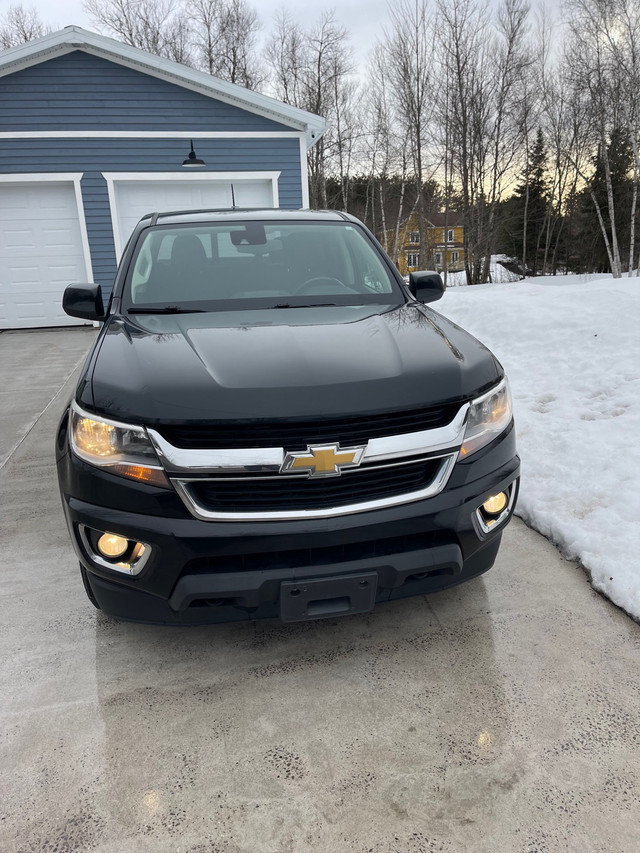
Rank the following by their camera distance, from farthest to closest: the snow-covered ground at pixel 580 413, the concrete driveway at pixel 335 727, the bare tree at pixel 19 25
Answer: the bare tree at pixel 19 25 < the snow-covered ground at pixel 580 413 < the concrete driveway at pixel 335 727

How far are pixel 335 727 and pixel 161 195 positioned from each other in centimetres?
1054

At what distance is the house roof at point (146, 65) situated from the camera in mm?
9609

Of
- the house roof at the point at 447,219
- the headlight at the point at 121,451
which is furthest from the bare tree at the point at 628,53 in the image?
the headlight at the point at 121,451

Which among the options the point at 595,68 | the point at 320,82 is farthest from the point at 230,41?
the point at 595,68

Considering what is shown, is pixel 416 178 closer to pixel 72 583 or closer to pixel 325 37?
pixel 325 37

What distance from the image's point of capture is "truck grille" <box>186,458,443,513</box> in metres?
1.78

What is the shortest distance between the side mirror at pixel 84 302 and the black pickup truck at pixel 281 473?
0.89 m

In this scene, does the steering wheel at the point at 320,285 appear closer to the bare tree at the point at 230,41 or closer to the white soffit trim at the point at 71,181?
the white soffit trim at the point at 71,181

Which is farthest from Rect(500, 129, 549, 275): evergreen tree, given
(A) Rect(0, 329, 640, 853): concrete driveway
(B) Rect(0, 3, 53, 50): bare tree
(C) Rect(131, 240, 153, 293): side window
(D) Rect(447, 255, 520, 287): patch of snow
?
(A) Rect(0, 329, 640, 853): concrete driveway

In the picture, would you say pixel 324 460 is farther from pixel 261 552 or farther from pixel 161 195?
pixel 161 195

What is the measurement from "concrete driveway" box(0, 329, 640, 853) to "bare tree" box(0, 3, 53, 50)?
109ft

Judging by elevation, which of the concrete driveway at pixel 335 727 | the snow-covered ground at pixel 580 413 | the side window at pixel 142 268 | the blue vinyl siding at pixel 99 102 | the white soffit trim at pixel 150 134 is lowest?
the concrete driveway at pixel 335 727

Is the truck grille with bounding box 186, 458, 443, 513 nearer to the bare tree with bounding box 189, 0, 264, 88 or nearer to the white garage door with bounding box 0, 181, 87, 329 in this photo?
the white garage door with bounding box 0, 181, 87, 329

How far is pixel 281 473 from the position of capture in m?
1.76
